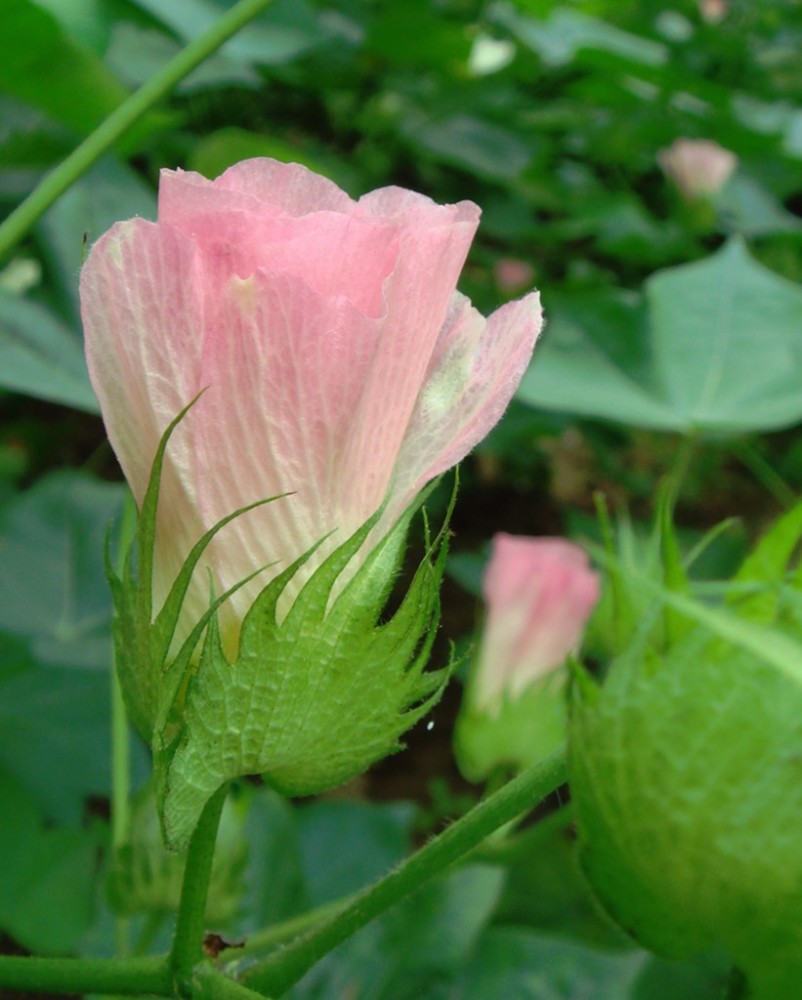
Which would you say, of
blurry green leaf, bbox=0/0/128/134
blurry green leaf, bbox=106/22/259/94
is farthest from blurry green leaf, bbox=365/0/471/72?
blurry green leaf, bbox=0/0/128/134

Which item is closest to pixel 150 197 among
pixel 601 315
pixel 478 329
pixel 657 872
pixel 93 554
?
pixel 93 554

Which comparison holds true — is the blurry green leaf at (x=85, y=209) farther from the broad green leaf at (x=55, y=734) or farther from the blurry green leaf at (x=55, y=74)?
the broad green leaf at (x=55, y=734)

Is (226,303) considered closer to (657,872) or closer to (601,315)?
(657,872)

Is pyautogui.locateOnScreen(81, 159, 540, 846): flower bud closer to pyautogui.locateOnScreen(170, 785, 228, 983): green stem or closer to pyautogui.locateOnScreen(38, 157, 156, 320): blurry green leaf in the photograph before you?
pyautogui.locateOnScreen(170, 785, 228, 983): green stem

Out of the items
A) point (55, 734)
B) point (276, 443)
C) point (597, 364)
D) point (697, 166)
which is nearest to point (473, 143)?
point (597, 364)

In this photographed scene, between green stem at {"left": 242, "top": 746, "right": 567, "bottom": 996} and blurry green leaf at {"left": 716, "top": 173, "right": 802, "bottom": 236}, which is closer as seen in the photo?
green stem at {"left": 242, "top": 746, "right": 567, "bottom": 996}

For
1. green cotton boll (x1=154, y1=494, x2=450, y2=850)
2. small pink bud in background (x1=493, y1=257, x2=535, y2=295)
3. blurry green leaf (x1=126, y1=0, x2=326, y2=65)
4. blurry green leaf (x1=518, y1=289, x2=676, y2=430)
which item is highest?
green cotton boll (x1=154, y1=494, x2=450, y2=850)
